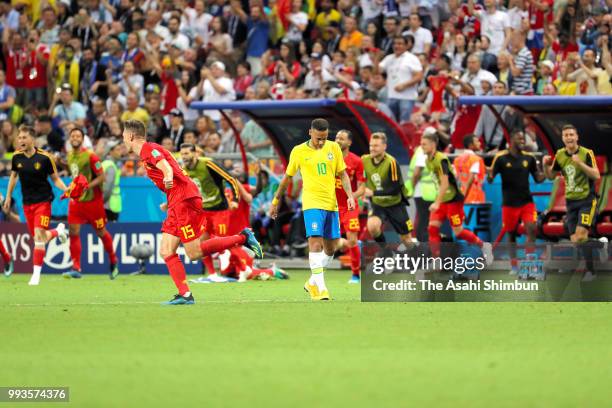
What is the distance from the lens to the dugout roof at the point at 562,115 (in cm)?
2180

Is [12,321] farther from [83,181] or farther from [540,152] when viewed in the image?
[540,152]

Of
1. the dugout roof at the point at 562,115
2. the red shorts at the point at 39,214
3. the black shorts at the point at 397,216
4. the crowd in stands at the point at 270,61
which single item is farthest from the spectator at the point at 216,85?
the black shorts at the point at 397,216

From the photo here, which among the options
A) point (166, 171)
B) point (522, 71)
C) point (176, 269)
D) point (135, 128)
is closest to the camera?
point (166, 171)

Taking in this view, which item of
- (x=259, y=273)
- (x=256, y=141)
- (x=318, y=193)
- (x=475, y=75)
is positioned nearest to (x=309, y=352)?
(x=318, y=193)

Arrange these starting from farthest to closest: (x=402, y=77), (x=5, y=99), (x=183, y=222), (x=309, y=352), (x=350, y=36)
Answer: (x=5, y=99), (x=350, y=36), (x=402, y=77), (x=183, y=222), (x=309, y=352)

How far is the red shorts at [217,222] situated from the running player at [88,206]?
1831mm

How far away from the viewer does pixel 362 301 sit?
15.9m

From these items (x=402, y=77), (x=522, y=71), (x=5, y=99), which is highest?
(x=522, y=71)

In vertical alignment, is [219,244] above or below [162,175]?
below

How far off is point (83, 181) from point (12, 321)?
7.93m

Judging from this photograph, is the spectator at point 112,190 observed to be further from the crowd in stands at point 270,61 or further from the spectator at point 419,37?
the spectator at point 419,37

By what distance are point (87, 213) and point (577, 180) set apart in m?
7.89

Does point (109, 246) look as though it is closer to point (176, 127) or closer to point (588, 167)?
point (176, 127)

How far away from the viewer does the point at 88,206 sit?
21984 mm
